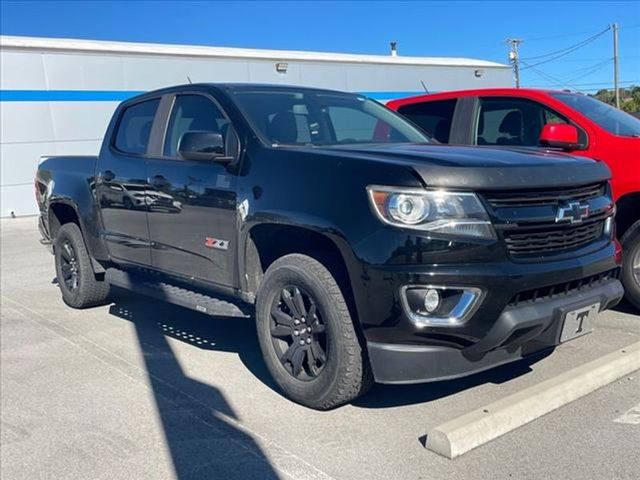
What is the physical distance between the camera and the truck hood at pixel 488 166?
10.8 ft

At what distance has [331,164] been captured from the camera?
364cm

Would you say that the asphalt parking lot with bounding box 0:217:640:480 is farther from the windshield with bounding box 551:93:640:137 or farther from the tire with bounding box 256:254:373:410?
the windshield with bounding box 551:93:640:137

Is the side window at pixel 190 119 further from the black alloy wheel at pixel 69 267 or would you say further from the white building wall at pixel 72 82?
the white building wall at pixel 72 82

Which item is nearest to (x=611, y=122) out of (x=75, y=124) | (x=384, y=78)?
(x=75, y=124)

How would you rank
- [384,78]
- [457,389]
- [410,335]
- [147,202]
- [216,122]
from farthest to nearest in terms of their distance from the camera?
1. [384,78]
2. [147,202]
3. [216,122]
4. [457,389]
5. [410,335]

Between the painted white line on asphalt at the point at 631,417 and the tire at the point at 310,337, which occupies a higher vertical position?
the tire at the point at 310,337

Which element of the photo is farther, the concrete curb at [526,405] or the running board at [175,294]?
the running board at [175,294]

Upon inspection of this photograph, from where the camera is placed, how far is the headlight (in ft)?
10.7

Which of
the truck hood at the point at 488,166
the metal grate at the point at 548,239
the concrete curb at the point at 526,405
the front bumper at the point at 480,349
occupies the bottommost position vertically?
the concrete curb at the point at 526,405

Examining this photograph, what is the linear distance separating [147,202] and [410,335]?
103 inches

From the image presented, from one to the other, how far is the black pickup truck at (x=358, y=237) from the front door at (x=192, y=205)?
0.05 feet

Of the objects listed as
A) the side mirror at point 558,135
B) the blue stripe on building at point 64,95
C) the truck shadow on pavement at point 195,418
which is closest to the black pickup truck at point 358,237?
the truck shadow on pavement at point 195,418

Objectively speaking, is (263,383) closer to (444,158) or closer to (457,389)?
(457,389)

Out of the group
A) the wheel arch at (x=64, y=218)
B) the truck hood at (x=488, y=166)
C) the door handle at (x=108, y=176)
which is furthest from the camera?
the wheel arch at (x=64, y=218)
